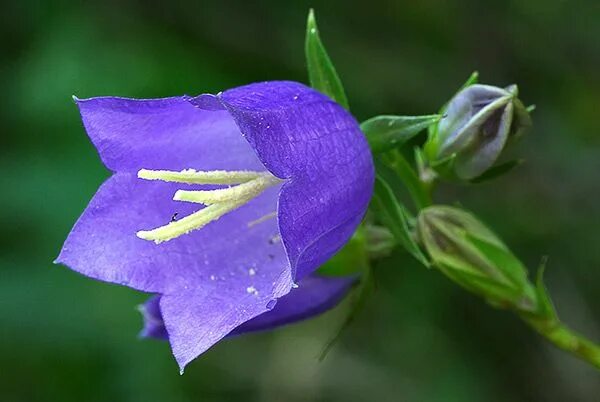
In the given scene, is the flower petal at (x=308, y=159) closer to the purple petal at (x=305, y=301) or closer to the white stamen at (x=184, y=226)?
the white stamen at (x=184, y=226)

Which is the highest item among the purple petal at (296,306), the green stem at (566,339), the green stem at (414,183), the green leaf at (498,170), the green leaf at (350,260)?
the green leaf at (498,170)

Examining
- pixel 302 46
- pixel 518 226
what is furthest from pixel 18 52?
pixel 518 226

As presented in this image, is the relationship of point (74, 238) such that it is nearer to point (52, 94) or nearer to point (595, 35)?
point (52, 94)

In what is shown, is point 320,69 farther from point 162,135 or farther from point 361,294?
point 361,294

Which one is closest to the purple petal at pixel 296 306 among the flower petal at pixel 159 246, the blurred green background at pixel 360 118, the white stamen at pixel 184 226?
the flower petal at pixel 159 246

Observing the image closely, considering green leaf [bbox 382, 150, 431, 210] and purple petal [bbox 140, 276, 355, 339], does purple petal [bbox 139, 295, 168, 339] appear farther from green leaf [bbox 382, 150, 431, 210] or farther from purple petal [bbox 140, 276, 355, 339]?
green leaf [bbox 382, 150, 431, 210]

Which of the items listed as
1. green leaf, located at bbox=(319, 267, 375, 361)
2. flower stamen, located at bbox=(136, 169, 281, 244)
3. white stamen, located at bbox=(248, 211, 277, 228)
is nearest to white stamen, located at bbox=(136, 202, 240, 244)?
flower stamen, located at bbox=(136, 169, 281, 244)
